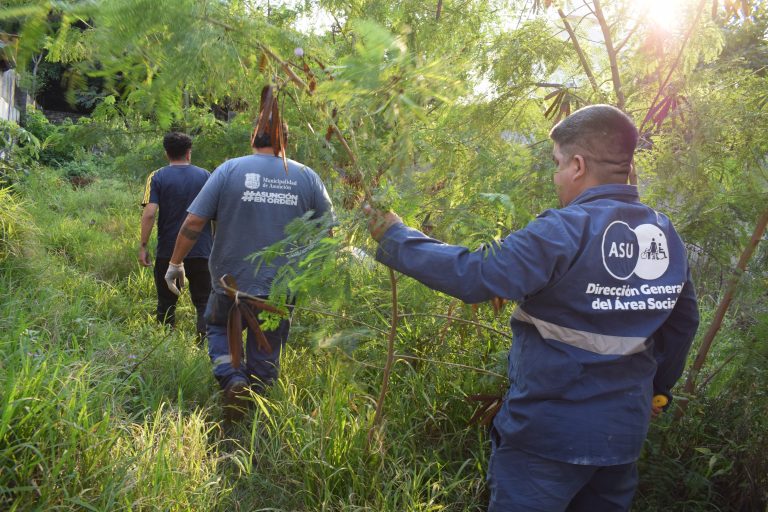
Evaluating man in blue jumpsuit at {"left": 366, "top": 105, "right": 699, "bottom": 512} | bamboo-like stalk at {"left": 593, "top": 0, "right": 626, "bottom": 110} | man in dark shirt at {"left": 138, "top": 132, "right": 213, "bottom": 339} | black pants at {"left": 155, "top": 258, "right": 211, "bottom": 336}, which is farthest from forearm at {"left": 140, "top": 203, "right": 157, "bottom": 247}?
man in blue jumpsuit at {"left": 366, "top": 105, "right": 699, "bottom": 512}

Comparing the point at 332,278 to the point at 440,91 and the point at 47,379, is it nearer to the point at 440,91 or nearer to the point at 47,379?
the point at 440,91

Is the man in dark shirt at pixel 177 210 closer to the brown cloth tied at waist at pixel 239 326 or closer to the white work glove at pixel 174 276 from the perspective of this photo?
the white work glove at pixel 174 276

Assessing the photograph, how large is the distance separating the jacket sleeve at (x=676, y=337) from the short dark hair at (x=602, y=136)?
0.50 metres

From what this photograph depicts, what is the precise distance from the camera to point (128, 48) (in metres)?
1.87

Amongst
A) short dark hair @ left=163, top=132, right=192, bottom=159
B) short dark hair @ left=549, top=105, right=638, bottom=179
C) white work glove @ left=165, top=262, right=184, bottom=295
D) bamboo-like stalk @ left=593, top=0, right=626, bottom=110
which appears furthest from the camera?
short dark hair @ left=163, top=132, right=192, bottom=159

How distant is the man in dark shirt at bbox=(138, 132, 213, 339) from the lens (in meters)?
5.69

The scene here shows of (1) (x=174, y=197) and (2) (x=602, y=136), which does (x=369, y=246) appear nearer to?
(2) (x=602, y=136)

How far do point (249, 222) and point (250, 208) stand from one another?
0.09 metres

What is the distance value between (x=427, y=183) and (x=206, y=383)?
205cm

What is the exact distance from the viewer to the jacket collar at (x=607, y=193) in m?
2.14

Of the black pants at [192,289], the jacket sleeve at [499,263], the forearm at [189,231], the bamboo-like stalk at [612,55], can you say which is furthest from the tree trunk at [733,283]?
the black pants at [192,289]

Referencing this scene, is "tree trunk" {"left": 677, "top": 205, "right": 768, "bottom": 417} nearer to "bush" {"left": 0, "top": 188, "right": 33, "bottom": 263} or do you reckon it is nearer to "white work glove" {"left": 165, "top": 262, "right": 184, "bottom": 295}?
"white work glove" {"left": 165, "top": 262, "right": 184, "bottom": 295}

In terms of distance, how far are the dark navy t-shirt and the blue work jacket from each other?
399 cm

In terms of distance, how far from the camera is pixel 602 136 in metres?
2.16
